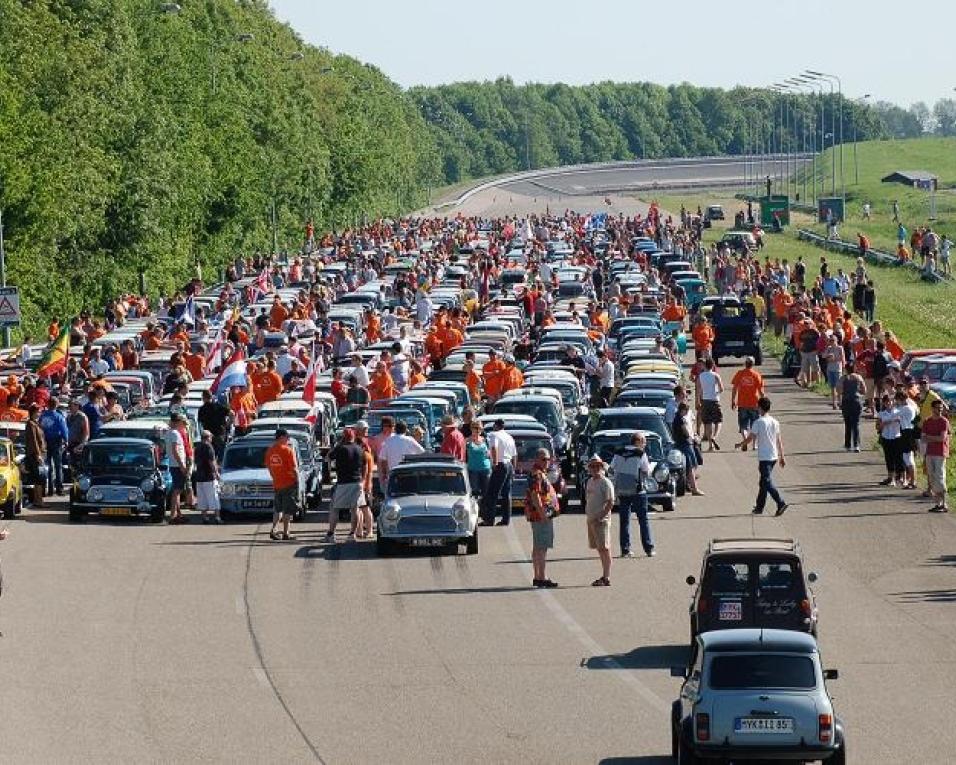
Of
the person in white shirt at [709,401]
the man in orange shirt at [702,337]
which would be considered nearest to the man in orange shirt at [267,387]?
the person in white shirt at [709,401]

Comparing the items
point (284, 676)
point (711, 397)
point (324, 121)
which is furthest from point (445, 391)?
point (324, 121)

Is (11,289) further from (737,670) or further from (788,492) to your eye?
(737,670)

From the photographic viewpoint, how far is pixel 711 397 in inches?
1804

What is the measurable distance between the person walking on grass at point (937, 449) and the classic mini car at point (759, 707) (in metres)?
16.7

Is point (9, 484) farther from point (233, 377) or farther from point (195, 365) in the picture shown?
point (195, 365)

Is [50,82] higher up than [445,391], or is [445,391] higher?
[50,82]

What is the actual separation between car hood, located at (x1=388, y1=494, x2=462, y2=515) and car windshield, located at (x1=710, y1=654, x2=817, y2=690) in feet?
45.6

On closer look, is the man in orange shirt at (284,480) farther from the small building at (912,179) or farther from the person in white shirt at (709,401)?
the small building at (912,179)

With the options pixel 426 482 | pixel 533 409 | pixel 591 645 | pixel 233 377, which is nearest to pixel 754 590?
pixel 591 645

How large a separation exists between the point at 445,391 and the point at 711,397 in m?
4.62

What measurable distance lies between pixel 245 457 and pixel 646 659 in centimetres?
1402

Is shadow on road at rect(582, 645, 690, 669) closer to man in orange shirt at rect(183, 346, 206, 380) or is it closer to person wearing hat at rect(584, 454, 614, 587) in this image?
person wearing hat at rect(584, 454, 614, 587)

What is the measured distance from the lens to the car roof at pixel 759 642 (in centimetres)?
1981

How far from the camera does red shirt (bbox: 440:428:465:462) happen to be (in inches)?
1468
